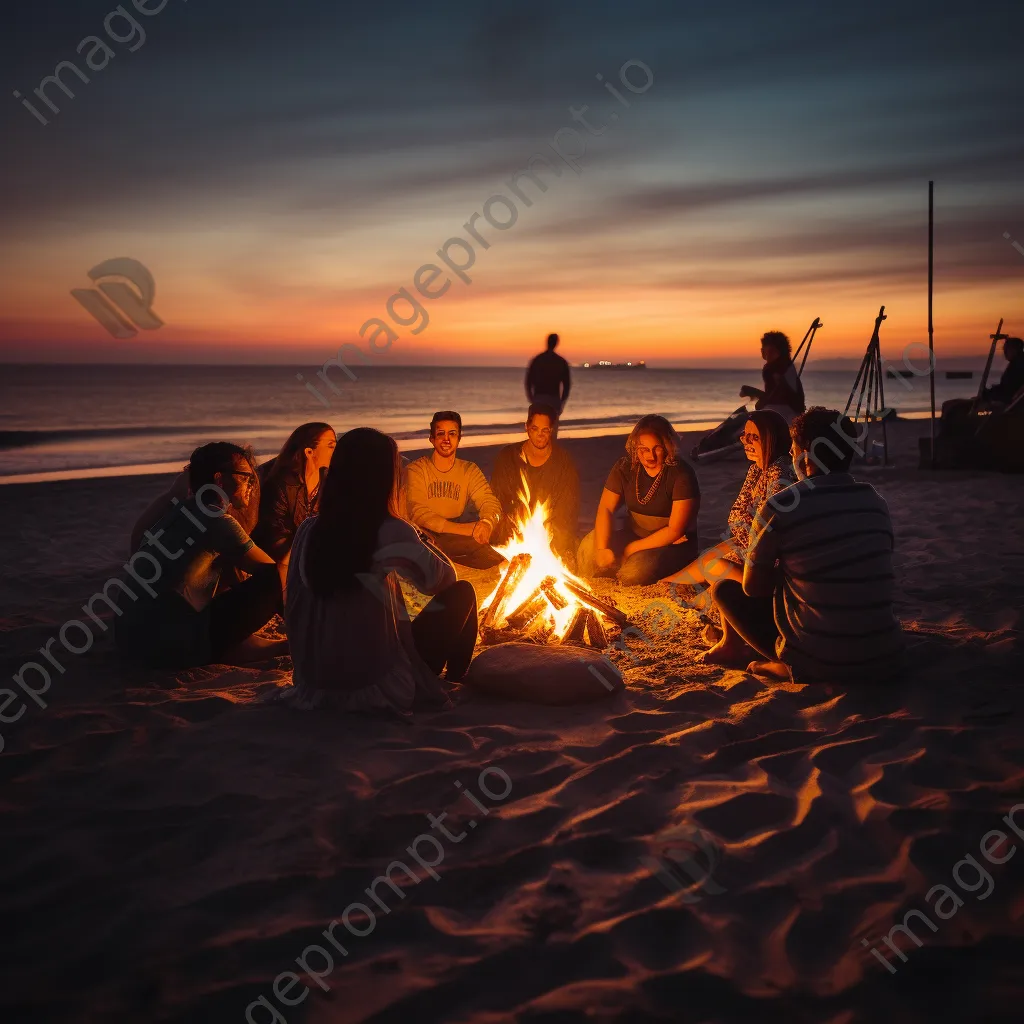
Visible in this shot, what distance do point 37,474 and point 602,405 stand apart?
3369cm

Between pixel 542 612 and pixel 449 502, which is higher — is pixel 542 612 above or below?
below

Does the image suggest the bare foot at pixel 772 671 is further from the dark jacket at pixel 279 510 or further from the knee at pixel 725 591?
the dark jacket at pixel 279 510

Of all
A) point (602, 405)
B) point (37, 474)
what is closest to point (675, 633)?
point (37, 474)

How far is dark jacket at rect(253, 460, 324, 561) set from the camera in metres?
5.59

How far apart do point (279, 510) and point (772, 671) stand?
A: 11.6 ft

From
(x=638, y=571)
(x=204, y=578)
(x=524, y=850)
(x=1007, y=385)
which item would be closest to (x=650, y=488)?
(x=638, y=571)

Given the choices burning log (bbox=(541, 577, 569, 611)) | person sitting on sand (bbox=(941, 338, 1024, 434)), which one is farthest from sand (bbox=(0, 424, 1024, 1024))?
person sitting on sand (bbox=(941, 338, 1024, 434))

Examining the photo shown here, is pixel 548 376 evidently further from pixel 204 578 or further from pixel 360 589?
pixel 360 589

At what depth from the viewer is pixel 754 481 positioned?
5617 mm

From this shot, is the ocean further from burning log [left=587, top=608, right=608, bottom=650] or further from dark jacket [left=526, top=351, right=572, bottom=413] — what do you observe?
burning log [left=587, top=608, right=608, bottom=650]

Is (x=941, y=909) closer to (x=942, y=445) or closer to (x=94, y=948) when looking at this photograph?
(x=94, y=948)

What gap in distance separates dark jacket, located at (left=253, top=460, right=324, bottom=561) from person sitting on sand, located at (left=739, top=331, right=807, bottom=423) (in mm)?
6326

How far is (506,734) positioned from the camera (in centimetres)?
395

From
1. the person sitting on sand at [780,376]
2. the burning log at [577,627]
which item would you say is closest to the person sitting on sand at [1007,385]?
the person sitting on sand at [780,376]
